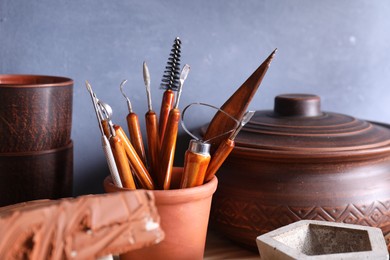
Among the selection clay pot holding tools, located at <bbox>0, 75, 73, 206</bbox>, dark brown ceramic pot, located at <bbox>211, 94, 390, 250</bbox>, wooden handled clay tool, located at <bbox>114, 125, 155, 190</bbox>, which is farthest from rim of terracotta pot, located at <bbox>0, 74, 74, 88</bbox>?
dark brown ceramic pot, located at <bbox>211, 94, 390, 250</bbox>

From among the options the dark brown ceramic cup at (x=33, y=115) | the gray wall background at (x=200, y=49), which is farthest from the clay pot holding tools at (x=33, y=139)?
the gray wall background at (x=200, y=49)

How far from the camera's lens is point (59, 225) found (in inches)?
16.1

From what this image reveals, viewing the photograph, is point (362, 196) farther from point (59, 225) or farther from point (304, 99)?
point (59, 225)

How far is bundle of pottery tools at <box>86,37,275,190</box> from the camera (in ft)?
1.84

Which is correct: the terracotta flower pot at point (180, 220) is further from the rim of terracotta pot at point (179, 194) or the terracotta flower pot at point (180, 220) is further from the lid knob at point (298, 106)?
the lid knob at point (298, 106)

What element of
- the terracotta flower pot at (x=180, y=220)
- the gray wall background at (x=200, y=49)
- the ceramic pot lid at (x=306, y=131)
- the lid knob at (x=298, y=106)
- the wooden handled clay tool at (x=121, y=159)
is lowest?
the terracotta flower pot at (x=180, y=220)

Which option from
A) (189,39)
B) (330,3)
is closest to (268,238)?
(189,39)

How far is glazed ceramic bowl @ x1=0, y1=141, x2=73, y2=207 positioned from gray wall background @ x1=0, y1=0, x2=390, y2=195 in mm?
129

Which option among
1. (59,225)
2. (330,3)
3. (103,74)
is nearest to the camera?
(59,225)

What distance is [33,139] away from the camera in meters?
0.60

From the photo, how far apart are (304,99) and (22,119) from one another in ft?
→ 1.36

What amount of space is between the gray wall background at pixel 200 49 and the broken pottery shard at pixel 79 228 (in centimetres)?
35

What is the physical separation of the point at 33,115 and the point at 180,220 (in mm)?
215

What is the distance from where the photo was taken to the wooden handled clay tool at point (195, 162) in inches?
21.9
